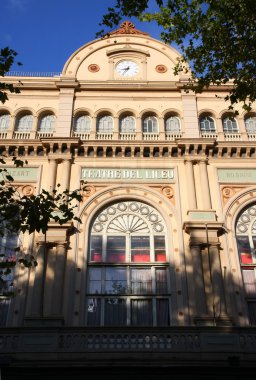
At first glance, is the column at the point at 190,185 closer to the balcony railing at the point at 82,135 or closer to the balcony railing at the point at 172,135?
the balcony railing at the point at 172,135

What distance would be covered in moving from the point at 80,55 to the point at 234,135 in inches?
444

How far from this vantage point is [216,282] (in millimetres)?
20047

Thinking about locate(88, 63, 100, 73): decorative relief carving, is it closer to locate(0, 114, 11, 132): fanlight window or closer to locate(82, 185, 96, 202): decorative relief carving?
locate(0, 114, 11, 132): fanlight window

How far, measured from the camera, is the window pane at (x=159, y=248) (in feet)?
70.9

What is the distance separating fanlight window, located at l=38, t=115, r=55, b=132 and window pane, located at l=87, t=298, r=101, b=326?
413 inches

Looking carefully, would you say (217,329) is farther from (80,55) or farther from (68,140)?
(80,55)

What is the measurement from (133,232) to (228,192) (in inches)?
212

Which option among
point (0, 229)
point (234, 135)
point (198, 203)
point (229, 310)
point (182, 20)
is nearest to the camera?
point (0, 229)

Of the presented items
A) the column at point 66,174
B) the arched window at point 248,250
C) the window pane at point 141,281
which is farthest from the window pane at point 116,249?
the arched window at point 248,250

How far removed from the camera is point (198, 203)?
74.9ft

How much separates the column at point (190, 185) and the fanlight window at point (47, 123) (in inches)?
319

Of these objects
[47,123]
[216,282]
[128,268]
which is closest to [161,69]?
[47,123]

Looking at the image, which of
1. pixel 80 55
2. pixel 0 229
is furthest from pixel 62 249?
pixel 80 55

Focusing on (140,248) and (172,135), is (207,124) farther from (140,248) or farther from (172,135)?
(140,248)
